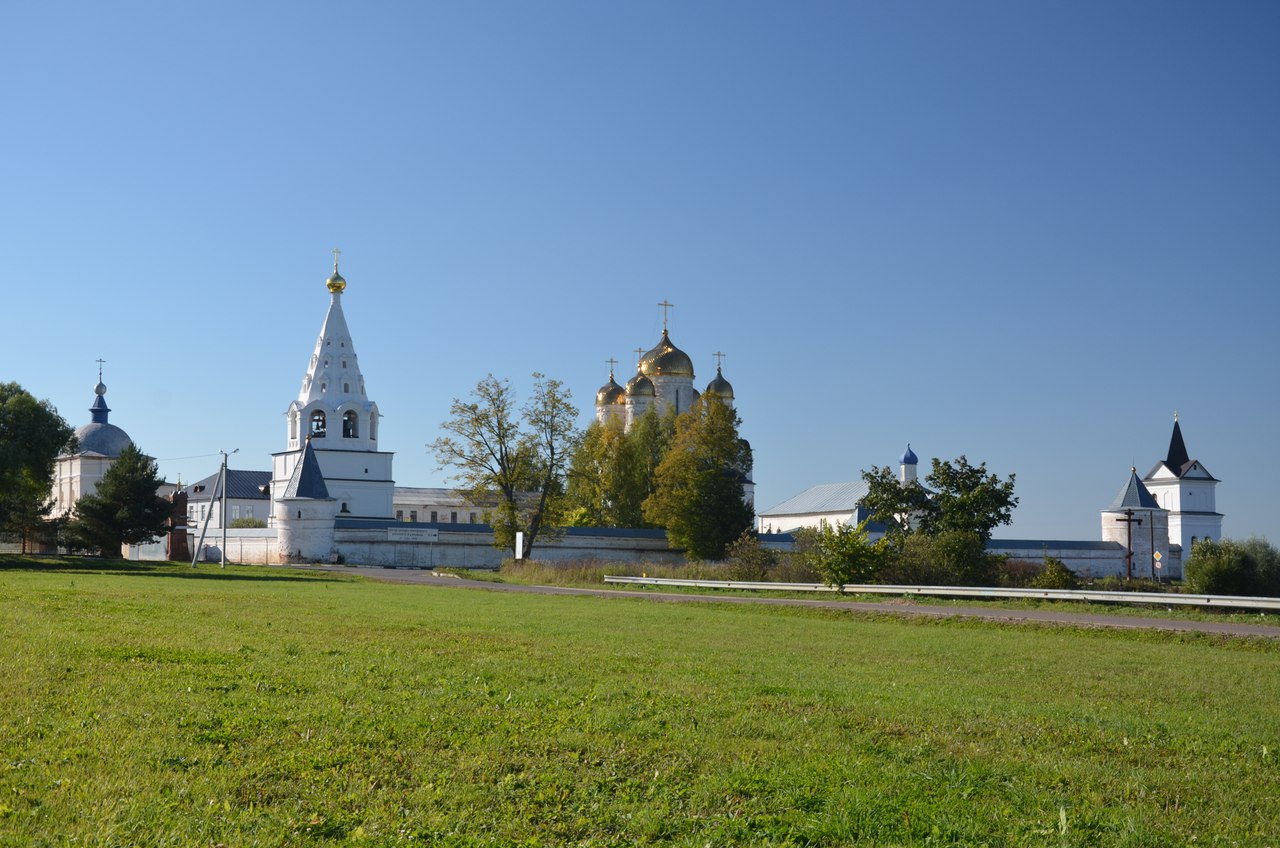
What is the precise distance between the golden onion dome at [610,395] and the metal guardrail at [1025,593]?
46651 mm

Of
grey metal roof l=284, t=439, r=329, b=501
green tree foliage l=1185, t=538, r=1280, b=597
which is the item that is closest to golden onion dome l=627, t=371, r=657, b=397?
grey metal roof l=284, t=439, r=329, b=501

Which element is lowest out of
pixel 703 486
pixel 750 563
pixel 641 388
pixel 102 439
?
pixel 750 563

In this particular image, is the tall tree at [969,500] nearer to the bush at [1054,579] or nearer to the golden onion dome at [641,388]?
the bush at [1054,579]

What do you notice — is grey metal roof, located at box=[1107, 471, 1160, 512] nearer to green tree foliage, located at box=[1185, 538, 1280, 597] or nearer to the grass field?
green tree foliage, located at box=[1185, 538, 1280, 597]

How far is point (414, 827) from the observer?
5.79 metres

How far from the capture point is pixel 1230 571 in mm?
39688

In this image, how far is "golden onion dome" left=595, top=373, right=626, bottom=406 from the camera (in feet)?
275

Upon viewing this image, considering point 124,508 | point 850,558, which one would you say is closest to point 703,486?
point 850,558

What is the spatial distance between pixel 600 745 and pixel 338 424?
71.4 m

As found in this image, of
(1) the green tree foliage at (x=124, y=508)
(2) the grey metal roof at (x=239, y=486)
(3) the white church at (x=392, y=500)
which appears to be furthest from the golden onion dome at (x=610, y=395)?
(1) the green tree foliage at (x=124, y=508)

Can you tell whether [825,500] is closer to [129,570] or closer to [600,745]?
[129,570]

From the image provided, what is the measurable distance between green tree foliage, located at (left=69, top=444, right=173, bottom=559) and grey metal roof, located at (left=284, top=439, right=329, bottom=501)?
6223 millimetres

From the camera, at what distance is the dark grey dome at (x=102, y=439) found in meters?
82.6

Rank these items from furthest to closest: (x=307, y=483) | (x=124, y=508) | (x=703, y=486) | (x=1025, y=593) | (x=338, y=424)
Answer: (x=338, y=424)
(x=307, y=483)
(x=703, y=486)
(x=124, y=508)
(x=1025, y=593)
